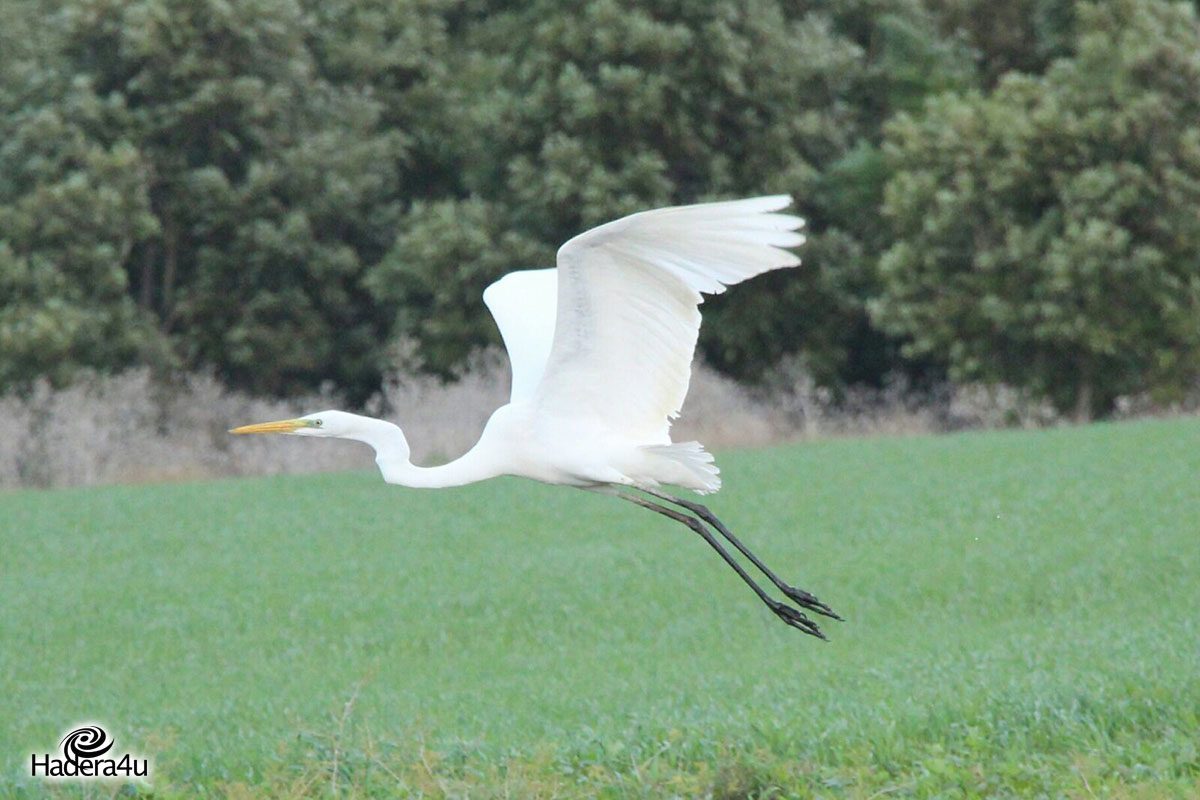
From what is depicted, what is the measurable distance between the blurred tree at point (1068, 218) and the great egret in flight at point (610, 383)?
11783 millimetres

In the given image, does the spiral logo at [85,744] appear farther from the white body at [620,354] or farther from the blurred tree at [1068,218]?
the blurred tree at [1068,218]

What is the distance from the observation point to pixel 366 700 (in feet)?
27.0

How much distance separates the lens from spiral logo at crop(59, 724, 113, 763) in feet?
21.1

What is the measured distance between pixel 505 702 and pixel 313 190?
1279 centimetres

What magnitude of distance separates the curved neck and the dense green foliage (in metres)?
12.0

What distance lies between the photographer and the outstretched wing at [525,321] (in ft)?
20.5

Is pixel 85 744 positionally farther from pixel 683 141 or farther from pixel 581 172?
pixel 683 141

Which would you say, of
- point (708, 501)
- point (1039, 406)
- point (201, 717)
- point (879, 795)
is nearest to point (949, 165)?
point (1039, 406)

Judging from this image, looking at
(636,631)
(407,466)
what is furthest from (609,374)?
(636,631)

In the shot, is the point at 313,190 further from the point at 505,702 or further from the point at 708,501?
the point at 505,702

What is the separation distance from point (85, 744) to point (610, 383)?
2.68m

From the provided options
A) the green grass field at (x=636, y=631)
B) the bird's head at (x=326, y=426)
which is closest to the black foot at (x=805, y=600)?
the green grass field at (x=636, y=631)

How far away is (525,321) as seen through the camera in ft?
21.4

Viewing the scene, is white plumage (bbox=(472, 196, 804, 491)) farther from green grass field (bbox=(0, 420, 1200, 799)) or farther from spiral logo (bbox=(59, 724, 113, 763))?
spiral logo (bbox=(59, 724, 113, 763))
